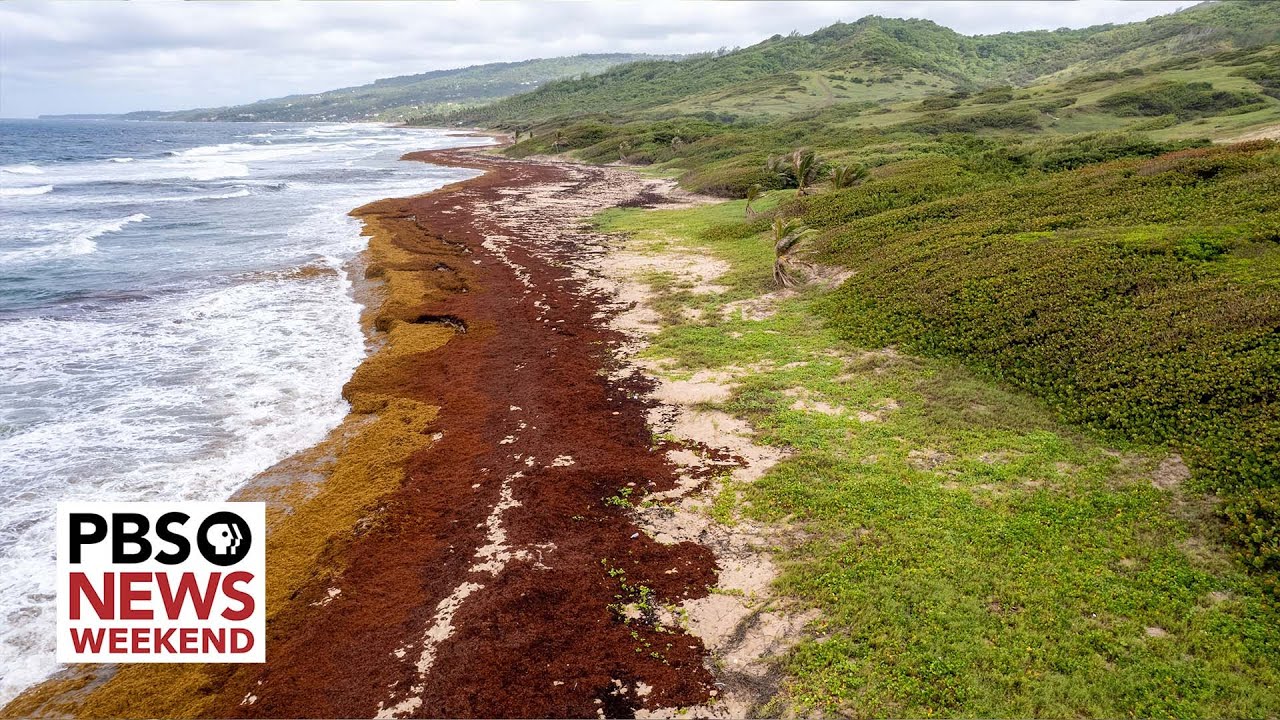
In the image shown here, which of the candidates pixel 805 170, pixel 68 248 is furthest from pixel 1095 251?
pixel 68 248

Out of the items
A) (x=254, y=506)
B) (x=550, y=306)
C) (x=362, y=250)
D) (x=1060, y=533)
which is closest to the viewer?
(x=1060, y=533)

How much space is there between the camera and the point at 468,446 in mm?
12695

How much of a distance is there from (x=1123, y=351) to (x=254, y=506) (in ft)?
51.7

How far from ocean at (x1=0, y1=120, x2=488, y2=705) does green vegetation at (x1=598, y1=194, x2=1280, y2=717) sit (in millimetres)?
9495

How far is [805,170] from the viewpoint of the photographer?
32938 mm

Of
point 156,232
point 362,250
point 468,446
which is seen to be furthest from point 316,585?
point 156,232

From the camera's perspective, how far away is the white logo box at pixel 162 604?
26.3ft

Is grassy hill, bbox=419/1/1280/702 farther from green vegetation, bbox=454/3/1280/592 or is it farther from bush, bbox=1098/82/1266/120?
bush, bbox=1098/82/1266/120

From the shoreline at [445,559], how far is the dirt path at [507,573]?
30 mm

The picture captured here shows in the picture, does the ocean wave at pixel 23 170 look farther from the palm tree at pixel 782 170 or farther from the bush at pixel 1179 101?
the bush at pixel 1179 101

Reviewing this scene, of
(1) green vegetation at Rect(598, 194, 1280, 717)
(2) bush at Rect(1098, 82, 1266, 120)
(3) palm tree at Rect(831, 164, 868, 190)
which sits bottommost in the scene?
(1) green vegetation at Rect(598, 194, 1280, 717)

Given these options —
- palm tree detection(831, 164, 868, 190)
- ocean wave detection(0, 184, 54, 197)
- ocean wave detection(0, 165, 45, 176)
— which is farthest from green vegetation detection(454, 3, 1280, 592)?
ocean wave detection(0, 165, 45, 176)

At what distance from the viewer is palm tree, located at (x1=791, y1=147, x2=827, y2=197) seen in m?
33.1

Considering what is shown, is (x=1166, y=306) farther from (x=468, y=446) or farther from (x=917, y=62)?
(x=917, y=62)
